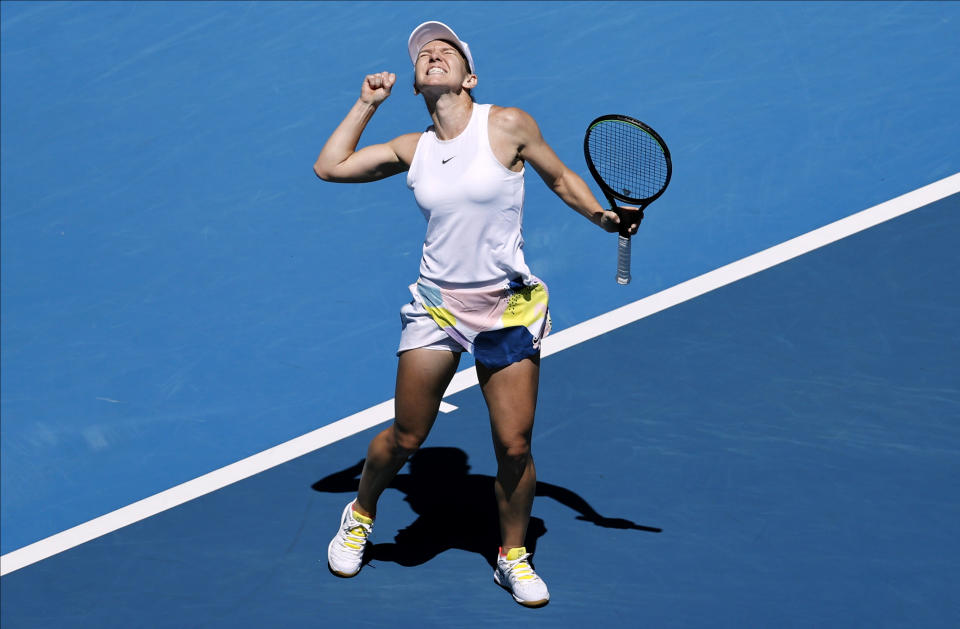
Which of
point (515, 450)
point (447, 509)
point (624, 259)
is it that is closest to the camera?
point (624, 259)

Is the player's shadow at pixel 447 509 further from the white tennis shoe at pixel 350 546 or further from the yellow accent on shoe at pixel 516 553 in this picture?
the yellow accent on shoe at pixel 516 553

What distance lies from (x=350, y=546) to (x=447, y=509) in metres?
0.64

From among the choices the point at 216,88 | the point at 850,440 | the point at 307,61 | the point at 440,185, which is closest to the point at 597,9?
the point at 307,61

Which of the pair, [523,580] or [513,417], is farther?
[523,580]

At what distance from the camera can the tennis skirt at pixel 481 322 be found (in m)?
5.48

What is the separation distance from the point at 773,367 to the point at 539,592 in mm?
2238

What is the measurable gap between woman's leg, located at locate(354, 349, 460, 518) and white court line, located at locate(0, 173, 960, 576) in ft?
4.99

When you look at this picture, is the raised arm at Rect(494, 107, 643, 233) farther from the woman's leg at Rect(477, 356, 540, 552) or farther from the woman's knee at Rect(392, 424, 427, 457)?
the woman's knee at Rect(392, 424, 427, 457)

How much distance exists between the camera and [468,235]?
17.6 ft

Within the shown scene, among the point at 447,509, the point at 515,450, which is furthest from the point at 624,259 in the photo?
the point at 447,509

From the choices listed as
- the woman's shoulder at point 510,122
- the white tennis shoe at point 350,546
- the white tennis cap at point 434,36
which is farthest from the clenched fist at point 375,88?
the white tennis shoe at point 350,546

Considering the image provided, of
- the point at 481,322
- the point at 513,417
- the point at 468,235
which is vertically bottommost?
the point at 513,417

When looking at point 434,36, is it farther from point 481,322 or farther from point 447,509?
point 447,509

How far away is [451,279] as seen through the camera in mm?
5473
